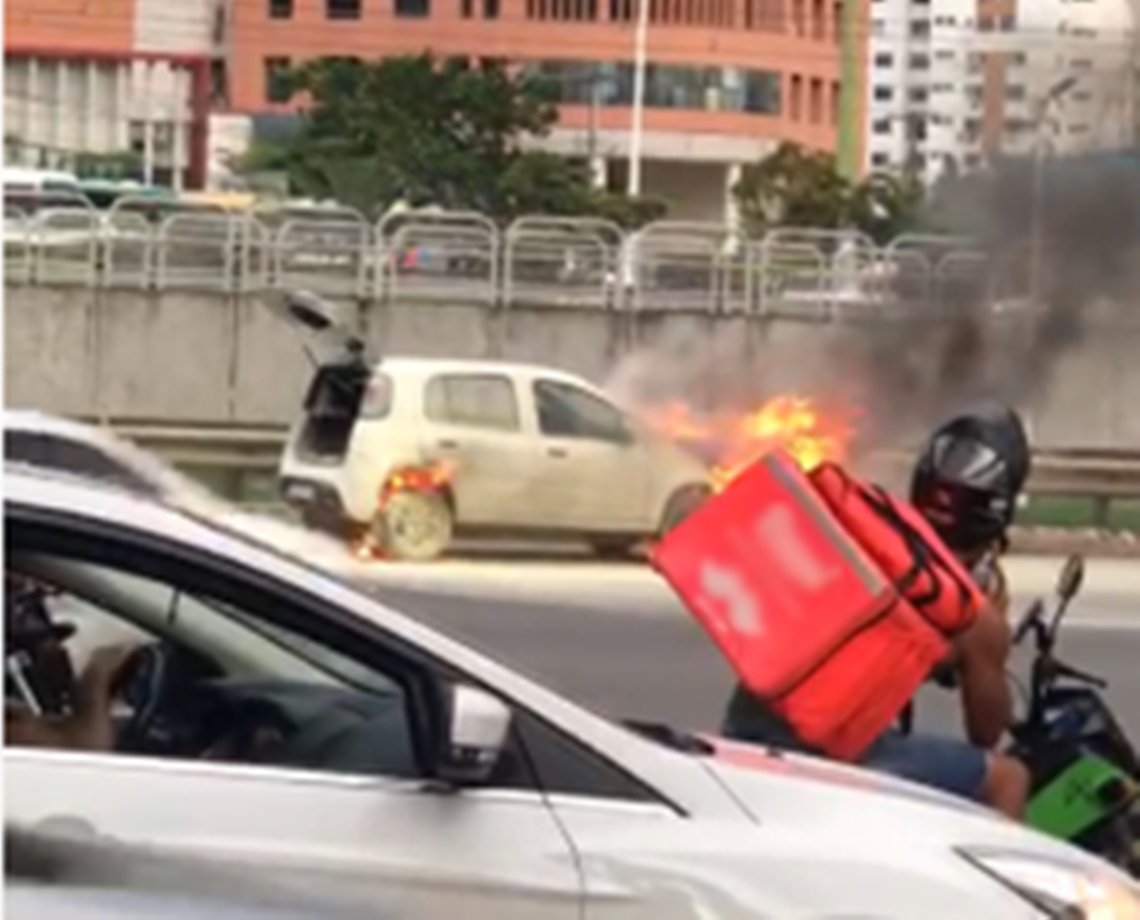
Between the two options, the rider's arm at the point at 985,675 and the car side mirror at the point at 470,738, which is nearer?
the car side mirror at the point at 470,738

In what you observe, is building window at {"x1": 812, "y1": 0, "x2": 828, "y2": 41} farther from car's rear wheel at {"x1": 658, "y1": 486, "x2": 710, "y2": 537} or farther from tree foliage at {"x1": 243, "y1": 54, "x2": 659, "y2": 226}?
car's rear wheel at {"x1": 658, "y1": 486, "x2": 710, "y2": 537}

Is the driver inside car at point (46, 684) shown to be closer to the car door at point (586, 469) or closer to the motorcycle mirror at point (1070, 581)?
the motorcycle mirror at point (1070, 581)

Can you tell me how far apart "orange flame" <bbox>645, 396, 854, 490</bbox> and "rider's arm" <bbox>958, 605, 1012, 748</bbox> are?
26.2 feet

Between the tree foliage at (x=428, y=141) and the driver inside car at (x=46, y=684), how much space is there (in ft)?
91.9

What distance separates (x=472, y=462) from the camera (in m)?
17.8

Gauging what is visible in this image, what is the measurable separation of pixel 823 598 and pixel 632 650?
8.00 metres

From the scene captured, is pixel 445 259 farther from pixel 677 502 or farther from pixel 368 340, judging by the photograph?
pixel 677 502

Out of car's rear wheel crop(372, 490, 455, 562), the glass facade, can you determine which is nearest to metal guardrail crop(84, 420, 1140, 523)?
car's rear wheel crop(372, 490, 455, 562)

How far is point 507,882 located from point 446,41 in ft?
112

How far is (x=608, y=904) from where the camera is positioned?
3.88m

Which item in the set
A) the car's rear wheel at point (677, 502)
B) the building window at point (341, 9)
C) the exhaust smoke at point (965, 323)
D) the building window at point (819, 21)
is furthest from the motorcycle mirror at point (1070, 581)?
the building window at point (341, 9)

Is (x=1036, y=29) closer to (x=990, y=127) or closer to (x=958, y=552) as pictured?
(x=990, y=127)

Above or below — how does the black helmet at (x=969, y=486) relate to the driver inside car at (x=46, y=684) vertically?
above

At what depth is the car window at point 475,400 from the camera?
17953 mm
